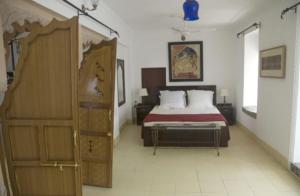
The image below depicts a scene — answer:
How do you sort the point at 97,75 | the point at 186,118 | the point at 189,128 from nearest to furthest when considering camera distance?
the point at 97,75
the point at 189,128
the point at 186,118

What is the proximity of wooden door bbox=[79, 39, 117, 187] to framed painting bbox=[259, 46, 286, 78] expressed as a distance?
2402 mm

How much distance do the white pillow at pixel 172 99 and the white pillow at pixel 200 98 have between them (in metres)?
0.18

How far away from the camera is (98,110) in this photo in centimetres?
265

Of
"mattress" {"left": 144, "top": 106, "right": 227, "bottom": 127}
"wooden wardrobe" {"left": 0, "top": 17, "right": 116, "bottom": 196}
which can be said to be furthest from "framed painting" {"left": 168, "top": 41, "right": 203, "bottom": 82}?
"wooden wardrobe" {"left": 0, "top": 17, "right": 116, "bottom": 196}

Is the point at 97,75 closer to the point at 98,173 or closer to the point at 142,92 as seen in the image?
the point at 98,173

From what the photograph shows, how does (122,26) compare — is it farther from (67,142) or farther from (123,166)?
(67,142)

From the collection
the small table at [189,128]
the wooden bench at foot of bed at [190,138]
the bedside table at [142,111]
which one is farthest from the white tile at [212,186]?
the bedside table at [142,111]

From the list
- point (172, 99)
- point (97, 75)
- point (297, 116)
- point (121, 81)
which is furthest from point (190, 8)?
point (172, 99)

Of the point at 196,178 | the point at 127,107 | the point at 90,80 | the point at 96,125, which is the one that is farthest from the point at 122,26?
the point at 196,178

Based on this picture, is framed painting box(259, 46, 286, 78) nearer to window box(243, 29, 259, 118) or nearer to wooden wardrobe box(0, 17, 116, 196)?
window box(243, 29, 259, 118)

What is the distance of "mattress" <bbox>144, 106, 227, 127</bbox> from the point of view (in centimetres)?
403

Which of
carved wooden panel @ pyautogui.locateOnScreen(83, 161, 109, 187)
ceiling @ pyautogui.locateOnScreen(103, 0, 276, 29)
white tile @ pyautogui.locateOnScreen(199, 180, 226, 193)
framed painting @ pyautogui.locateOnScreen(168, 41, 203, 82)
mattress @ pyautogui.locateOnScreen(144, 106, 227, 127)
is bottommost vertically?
white tile @ pyautogui.locateOnScreen(199, 180, 226, 193)

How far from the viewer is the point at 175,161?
3.56 metres

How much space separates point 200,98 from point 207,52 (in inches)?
53.9
